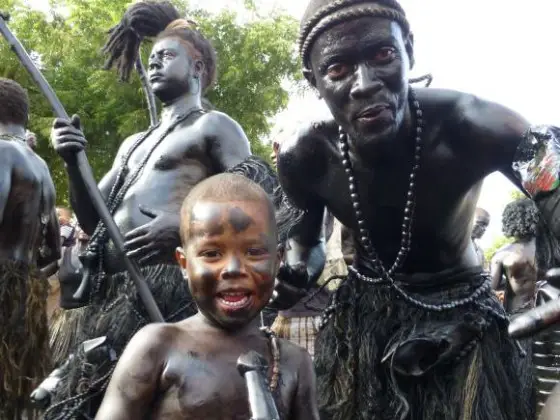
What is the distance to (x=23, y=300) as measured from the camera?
4793mm

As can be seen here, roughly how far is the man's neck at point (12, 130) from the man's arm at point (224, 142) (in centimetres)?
184

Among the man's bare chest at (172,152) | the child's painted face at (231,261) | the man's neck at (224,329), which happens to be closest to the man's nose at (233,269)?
the child's painted face at (231,261)

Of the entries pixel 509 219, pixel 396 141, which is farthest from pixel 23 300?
pixel 509 219

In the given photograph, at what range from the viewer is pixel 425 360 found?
267cm

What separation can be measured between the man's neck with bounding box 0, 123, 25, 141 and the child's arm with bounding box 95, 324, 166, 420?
3.42m

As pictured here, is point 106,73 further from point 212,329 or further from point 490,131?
point 212,329

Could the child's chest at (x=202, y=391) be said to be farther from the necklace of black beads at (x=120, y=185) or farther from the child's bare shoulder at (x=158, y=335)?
the necklace of black beads at (x=120, y=185)

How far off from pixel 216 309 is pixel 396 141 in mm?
901

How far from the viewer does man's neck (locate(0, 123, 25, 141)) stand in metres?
5.10

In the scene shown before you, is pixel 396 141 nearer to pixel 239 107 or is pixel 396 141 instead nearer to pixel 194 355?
pixel 194 355

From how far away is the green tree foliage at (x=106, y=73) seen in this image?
15562mm

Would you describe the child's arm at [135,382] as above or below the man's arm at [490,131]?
below

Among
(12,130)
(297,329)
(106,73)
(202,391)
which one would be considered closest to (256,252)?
(202,391)

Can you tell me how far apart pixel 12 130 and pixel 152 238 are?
2184 millimetres
